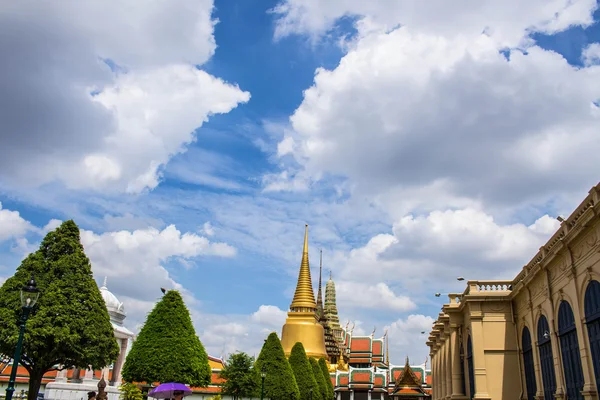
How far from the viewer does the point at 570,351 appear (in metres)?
20.2

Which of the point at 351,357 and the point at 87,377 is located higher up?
the point at 351,357

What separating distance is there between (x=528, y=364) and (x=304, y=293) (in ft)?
221

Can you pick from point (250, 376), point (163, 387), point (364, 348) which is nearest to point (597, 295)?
point (163, 387)

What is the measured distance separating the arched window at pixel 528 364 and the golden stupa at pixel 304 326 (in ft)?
197

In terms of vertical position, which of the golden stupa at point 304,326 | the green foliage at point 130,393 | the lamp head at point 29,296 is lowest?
the green foliage at point 130,393

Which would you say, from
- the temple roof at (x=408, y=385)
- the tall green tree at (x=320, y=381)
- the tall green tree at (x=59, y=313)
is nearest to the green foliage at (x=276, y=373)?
the tall green tree at (x=320, y=381)

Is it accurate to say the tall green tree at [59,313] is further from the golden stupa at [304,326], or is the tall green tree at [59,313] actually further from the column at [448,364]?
the golden stupa at [304,326]

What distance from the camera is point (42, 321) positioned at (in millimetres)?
23844

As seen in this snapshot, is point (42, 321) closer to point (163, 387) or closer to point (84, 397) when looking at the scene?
point (163, 387)

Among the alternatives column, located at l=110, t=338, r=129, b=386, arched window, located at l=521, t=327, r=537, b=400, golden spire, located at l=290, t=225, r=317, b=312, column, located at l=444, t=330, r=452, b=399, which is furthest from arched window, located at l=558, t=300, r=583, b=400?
golden spire, located at l=290, t=225, r=317, b=312

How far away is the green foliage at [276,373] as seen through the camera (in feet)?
147

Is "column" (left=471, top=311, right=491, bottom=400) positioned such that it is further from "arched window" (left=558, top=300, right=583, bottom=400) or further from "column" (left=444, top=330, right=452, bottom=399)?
"column" (left=444, top=330, right=452, bottom=399)

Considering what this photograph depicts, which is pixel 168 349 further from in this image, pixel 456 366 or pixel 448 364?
pixel 448 364

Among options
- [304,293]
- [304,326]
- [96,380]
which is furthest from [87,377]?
[304,293]
